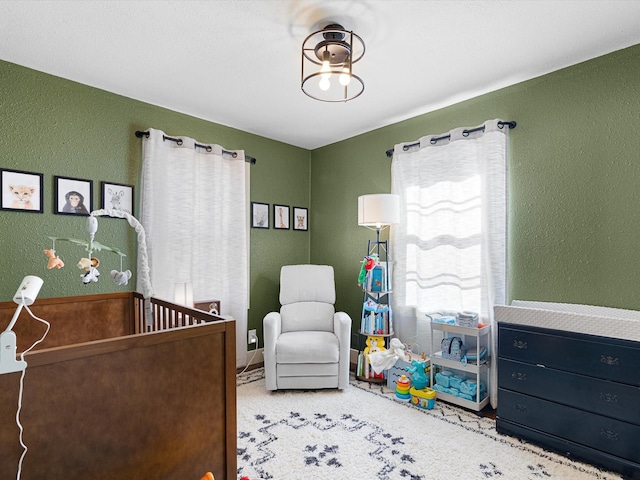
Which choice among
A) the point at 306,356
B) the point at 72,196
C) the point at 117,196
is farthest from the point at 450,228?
the point at 72,196

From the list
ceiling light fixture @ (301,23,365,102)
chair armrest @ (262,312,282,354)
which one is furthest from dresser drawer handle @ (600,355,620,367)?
chair armrest @ (262,312,282,354)

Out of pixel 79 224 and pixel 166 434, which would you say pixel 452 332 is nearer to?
pixel 166 434

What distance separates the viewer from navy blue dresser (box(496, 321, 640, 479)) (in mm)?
2002

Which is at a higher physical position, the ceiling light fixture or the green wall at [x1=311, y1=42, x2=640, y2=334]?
the ceiling light fixture

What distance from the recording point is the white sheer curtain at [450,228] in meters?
2.85

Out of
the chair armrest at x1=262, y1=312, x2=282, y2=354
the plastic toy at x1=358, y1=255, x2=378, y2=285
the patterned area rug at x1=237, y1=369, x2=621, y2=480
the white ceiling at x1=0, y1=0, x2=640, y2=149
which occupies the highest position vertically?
the white ceiling at x1=0, y1=0, x2=640, y2=149

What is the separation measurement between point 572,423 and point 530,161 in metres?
1.79

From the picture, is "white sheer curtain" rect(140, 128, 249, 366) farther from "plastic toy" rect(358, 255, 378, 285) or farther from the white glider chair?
"plastic toy" rect(358, 255, 378, 285)

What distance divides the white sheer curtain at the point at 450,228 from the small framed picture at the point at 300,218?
1.27 metres

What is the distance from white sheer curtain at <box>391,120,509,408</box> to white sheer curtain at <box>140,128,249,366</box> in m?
1.54

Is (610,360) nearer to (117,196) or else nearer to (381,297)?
(381,297)

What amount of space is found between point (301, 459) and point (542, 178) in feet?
8.35

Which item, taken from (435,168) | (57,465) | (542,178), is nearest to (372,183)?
(435,168)

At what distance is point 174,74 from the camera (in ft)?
8.74
